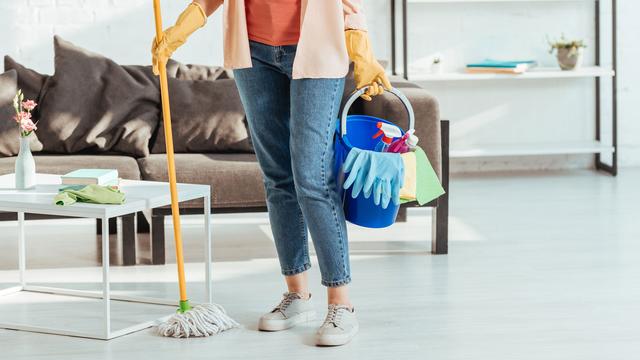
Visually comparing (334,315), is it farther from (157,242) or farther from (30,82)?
(30,82)

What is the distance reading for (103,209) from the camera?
2906 mm

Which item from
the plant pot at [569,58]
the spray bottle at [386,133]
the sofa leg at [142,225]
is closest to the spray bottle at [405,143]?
the spray bottle at [386,133]

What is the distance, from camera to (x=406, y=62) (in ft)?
19.1

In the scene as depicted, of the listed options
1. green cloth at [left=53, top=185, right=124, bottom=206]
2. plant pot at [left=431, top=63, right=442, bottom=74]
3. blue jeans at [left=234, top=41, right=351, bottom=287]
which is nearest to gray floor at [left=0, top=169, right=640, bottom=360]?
blue jeans at [left=234, top=41, right=351, bottom=287]

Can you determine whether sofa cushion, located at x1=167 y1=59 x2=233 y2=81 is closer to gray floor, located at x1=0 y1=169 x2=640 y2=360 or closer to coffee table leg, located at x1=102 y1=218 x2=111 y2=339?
gray floor, located at x1=0 y1=169 x2=640 y2=360

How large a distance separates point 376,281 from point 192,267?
0.67 meters

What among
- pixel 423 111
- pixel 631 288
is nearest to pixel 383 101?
pixel 423 111

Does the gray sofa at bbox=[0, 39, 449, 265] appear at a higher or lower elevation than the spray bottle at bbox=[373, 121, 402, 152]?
lower

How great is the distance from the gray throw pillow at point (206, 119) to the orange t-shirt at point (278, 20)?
150cm

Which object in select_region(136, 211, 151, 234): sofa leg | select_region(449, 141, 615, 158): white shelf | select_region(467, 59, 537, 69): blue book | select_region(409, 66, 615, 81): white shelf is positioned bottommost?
select_region(136, 211, 151, 234): sofa leg

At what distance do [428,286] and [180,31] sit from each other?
4.04 ft

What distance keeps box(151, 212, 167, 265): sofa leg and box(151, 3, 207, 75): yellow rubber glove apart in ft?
3.46

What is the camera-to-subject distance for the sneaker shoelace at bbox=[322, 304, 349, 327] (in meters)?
2.94

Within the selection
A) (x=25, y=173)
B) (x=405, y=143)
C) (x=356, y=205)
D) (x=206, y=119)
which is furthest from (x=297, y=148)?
(x=206, y=119)
